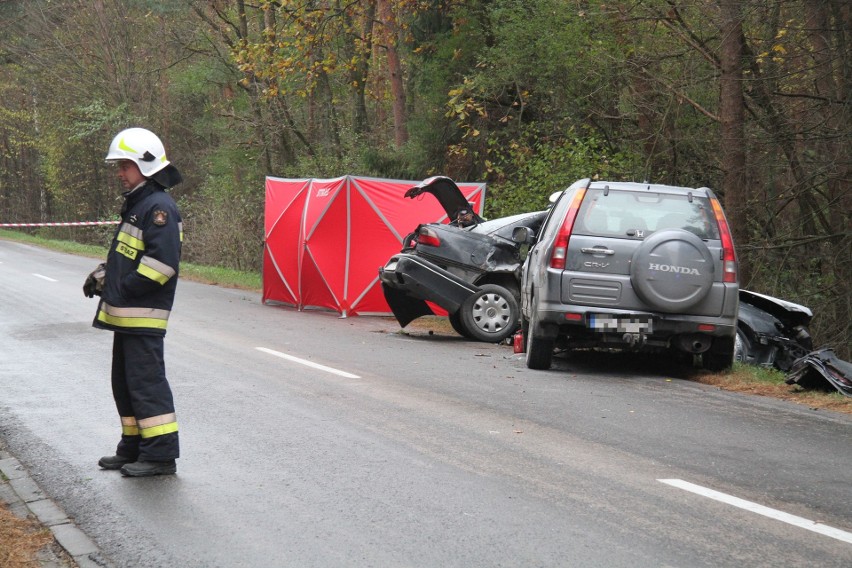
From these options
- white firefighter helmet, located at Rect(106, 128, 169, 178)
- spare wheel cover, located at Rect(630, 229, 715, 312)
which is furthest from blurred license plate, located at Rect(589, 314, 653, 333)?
white firefighter helmet, located at Rect(106, 128, 169, 178)

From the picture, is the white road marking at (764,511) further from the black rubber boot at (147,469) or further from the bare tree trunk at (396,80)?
the bare tree trunk at (396,80)

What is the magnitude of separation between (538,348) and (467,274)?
11.0 ft

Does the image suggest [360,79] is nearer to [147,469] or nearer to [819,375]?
[819,375]

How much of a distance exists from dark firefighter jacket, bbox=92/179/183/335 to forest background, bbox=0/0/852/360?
11351mm

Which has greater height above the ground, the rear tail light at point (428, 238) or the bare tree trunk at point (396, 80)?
the bare tree trunk at point (396, 80)

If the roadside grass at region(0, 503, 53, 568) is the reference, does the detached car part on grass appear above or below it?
above

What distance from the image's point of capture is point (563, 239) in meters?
10.2

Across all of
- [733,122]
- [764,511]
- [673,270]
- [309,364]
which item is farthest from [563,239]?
[733,122]

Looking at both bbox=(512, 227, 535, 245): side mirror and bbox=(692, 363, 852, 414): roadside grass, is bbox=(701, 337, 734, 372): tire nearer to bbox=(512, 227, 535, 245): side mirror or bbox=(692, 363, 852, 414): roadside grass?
bbox=(692, 363, 852, 414): roadside grass

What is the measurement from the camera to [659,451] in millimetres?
6840

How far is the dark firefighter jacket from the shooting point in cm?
593

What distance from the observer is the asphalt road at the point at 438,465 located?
190 inches

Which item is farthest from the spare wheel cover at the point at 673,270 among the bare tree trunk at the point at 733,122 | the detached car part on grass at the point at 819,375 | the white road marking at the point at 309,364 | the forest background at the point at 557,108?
the bare tree trunk at the point at 733,122

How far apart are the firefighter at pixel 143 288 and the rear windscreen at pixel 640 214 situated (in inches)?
202
